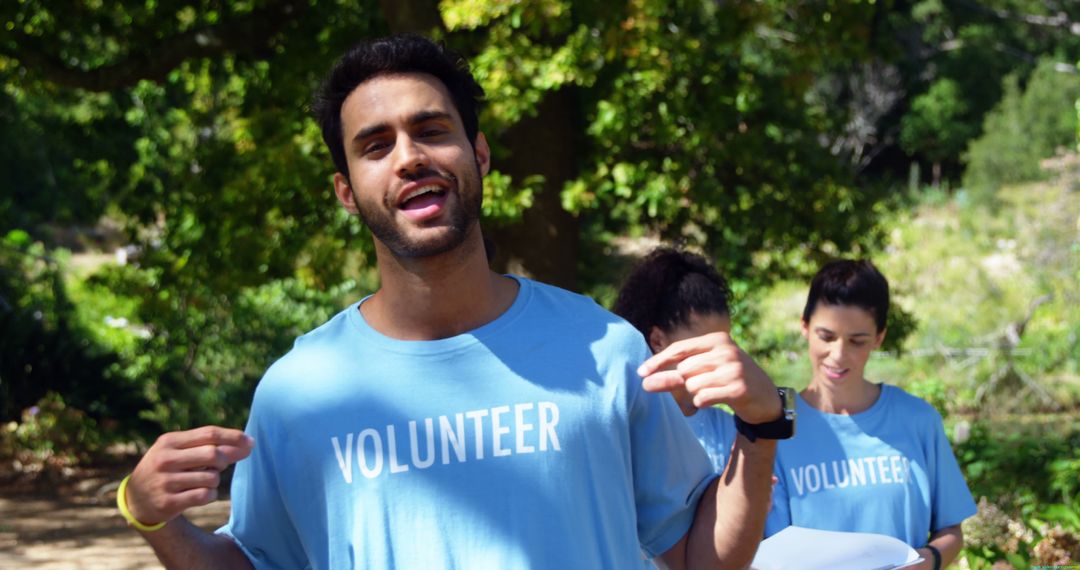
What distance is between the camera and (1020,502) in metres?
5.70

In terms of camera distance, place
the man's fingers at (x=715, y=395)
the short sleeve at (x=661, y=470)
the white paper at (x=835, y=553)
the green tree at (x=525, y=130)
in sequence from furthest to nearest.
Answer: the green tree at (x=525, y=130) → the white paper at (x=835, y=553) → the short sleeve at (x=661, y=470) → the man's fingers at (x=715, y=395)

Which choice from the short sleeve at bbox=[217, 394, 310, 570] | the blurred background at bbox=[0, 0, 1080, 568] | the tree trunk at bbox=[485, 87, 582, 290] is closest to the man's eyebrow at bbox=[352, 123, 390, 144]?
the short sleeve at bbox=[217, 394, 310, 570]

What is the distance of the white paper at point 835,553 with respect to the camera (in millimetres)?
2553

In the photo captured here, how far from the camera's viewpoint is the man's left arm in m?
1.63

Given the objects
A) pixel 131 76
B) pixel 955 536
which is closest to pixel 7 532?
pixel 131 76

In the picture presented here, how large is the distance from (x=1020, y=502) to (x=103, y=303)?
36.1 feet

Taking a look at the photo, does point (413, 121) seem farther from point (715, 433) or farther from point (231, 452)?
point (715, 433)

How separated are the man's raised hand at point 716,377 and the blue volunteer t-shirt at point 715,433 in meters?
1.28

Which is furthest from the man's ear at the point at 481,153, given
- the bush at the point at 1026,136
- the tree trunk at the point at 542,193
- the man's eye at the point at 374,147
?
the bush at the point at 1026,136

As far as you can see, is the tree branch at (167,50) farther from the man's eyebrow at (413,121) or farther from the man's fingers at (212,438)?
the man's fingers at (212,438)

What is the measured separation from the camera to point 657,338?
3.16m

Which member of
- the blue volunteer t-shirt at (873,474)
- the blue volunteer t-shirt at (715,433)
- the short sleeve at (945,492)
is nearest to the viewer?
the blue volunteer t-shirt at (715,433)

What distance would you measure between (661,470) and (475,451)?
29cm

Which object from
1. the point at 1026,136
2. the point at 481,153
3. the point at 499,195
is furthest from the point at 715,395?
the point at 1026,136
